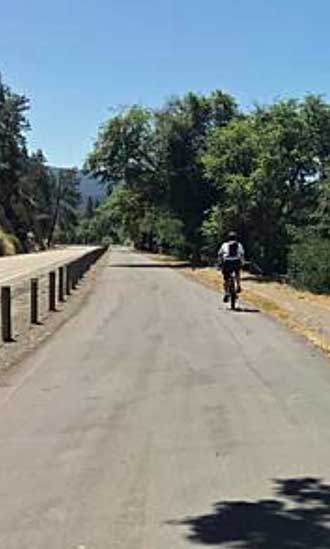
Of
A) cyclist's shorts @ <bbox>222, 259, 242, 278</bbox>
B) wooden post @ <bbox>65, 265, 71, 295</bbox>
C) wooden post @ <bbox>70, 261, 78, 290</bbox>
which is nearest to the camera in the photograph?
cyclist's shorts @ <bbox>222, 259, 242, 278</bbox>

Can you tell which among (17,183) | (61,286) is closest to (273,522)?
(61,286)

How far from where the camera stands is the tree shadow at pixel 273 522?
6.02 m

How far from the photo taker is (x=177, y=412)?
10352 millimetres

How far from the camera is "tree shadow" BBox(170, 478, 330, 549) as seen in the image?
602 cm

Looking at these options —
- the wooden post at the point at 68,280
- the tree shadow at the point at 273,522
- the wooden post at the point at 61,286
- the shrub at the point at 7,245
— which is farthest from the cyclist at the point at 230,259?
the shrub at the point at 7,245

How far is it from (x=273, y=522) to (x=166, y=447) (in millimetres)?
2331

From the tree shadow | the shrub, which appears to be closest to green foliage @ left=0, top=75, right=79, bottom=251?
the shrub

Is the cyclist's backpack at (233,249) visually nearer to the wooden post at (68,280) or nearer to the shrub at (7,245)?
the wooden post at (68,280)

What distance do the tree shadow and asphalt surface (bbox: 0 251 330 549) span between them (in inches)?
0.5

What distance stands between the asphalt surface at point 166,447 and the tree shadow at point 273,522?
0.5 inches

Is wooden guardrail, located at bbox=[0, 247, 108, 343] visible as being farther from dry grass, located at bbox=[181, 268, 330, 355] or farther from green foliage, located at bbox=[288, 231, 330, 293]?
green foliage, located at bbox=[288, 231, 330, 293]

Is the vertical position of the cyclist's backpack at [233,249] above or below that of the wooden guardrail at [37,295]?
above

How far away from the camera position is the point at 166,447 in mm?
8648

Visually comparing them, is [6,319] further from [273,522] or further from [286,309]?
[273,522]
